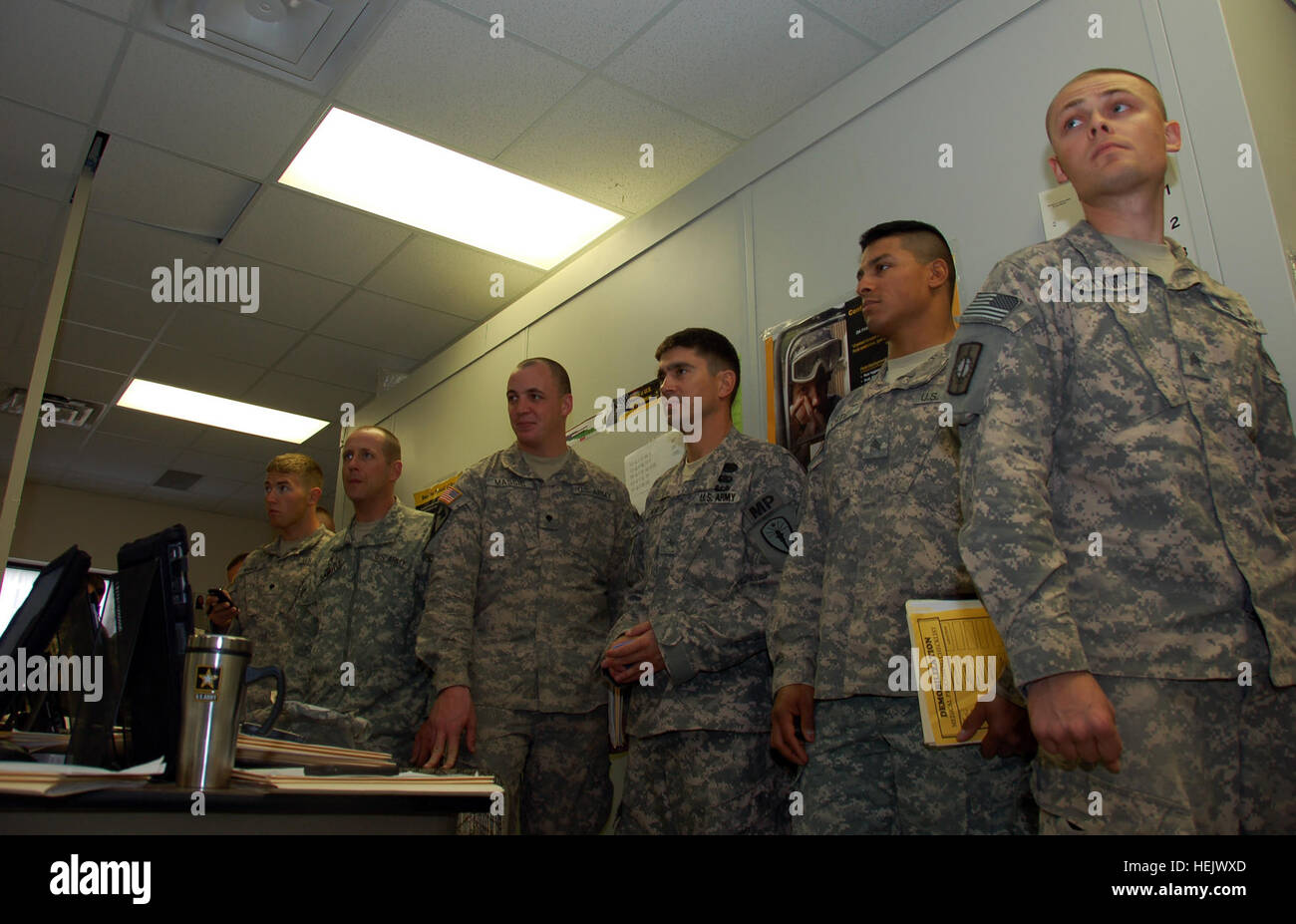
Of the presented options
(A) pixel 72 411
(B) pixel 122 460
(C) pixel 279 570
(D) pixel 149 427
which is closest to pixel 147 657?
(C) pixel 279 570

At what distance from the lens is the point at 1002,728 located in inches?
55.4

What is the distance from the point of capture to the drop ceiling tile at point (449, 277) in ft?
12.6

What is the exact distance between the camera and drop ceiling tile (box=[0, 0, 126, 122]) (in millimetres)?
2662

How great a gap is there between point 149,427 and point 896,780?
578cm

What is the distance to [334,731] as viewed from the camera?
5.11ft

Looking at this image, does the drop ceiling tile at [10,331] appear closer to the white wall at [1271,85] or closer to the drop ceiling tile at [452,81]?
the drop ceiling tile at [452,81]

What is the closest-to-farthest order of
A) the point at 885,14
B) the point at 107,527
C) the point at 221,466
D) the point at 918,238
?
the point at 918,238
the point at 885,14
the point at 221,466
the point at 107,527

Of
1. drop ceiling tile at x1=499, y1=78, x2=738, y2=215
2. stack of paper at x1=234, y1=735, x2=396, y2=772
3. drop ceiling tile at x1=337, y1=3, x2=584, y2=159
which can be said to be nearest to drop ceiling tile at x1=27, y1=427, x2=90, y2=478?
drop ceiling tile at x1=337, y1=3, x2=584, y2=159

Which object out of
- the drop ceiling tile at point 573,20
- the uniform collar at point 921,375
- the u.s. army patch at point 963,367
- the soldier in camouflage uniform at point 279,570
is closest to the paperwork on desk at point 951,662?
the u.s. army patch at point 963,367

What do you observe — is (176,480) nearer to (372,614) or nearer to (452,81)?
(372,614)

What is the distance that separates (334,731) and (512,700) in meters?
0.81

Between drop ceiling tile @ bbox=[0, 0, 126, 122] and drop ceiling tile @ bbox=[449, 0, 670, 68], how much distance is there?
1.11 m
